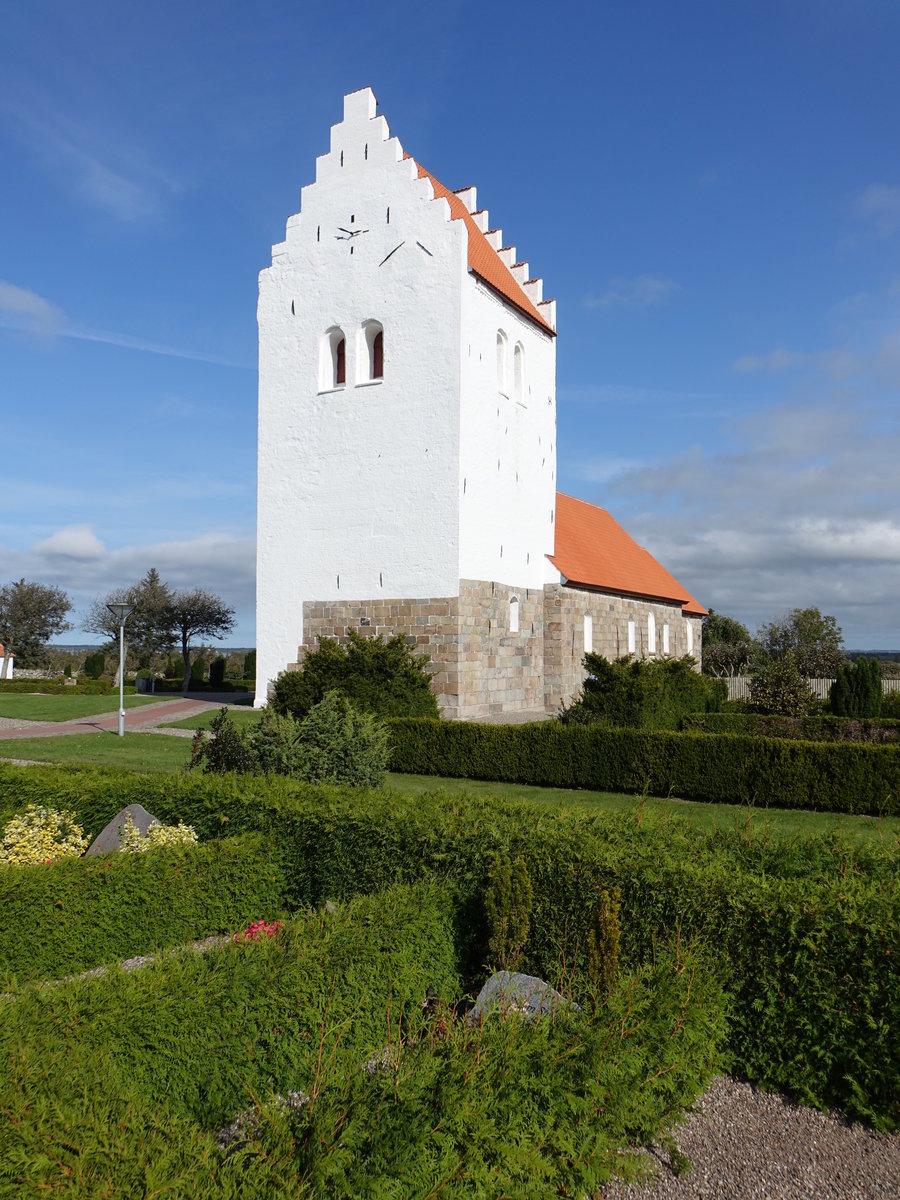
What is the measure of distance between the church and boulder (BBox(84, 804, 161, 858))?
1036 centimetres

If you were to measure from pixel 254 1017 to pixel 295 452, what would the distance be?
1653 cm

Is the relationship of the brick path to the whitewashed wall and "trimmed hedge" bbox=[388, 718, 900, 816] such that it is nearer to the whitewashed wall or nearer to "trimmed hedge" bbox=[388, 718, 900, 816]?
the whitewashed wall

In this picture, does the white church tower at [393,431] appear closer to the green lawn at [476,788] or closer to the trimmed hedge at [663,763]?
the trimmed hedge at [663,763]

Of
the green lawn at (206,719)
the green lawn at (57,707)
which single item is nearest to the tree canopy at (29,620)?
the green lawn at (57,707)

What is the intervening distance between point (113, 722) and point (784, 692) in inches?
609

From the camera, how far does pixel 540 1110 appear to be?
121 inches

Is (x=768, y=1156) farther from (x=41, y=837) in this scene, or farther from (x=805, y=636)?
(x=805, y=636)

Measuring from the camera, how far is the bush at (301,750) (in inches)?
355

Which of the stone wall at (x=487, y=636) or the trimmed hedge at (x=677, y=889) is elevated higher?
the stone wall at (x=487, y=636)

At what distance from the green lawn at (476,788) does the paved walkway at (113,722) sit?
3.27 ft

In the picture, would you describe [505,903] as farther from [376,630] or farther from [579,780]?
[376,630]

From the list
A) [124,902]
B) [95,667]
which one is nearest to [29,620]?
[95,667]

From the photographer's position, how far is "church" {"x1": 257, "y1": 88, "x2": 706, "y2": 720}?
58.1 ft

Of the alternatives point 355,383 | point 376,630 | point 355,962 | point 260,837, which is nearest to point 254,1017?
point 355,962
